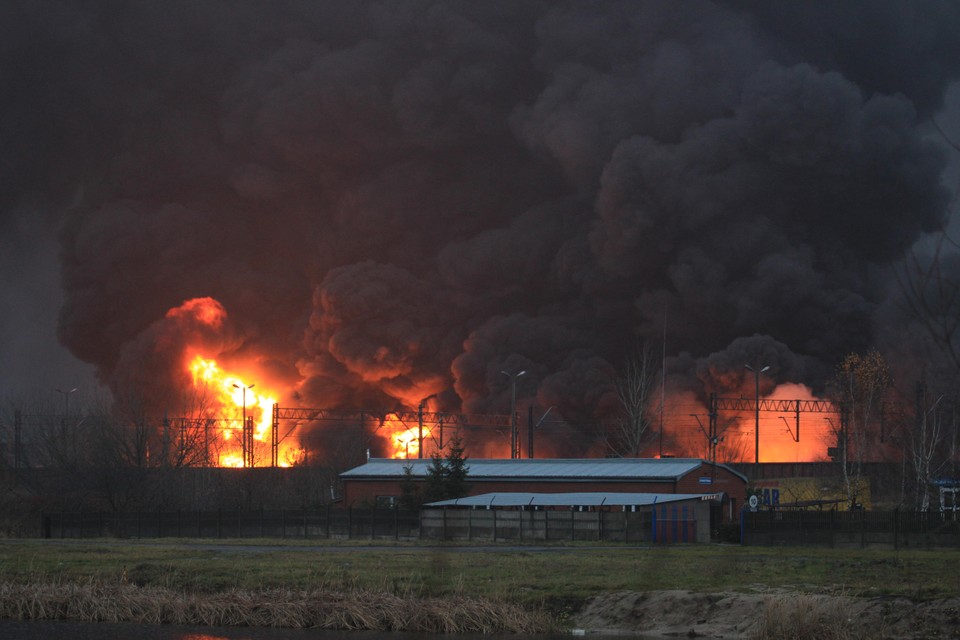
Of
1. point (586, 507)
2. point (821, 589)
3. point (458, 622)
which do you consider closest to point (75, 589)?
point (458, 622)

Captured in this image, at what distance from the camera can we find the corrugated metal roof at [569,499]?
1689 inches

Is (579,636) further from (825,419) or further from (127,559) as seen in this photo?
(825,419)

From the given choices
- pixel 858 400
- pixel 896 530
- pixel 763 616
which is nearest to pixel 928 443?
pixel 858 400

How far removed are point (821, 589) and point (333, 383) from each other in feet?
185

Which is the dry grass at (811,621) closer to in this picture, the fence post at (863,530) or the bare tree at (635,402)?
the fence post at (863,530)

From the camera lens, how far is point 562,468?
51.3 meters

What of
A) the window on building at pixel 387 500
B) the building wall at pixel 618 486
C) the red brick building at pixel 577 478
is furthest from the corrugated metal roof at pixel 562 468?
the window on building at pixel 387 500

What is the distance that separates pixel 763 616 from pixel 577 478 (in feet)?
83.1

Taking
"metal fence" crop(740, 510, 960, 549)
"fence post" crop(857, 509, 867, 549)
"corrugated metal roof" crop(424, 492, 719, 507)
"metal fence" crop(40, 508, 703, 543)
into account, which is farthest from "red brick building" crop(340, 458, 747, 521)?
"fence post" crop(857, 509, 867, 549)

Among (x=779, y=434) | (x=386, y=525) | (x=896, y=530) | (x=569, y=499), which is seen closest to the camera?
(x=896, y=530)

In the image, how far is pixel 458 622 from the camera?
25.7 m

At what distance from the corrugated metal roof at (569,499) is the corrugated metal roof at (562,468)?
1.49 metres

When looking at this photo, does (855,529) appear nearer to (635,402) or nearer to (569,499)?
(569,499)

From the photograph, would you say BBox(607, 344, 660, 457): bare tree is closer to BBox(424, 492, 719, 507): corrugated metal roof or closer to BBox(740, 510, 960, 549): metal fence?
BBox(424, 492, 719, 507): corrugated metal roof
